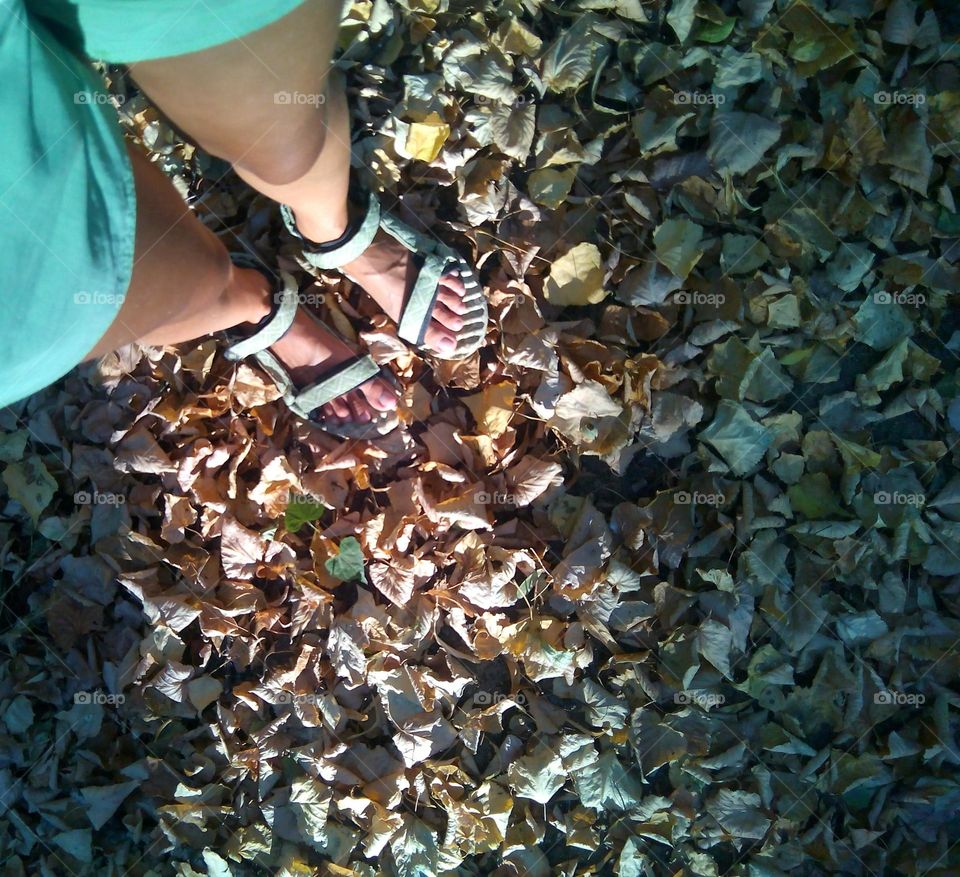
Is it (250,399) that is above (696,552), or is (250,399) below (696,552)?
above

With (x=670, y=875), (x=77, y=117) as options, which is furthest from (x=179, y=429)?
(x=670, y=875)

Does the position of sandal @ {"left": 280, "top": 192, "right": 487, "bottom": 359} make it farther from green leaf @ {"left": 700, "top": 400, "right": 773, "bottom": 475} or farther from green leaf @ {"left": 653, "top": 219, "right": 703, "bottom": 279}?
green leaf @ {"left": 700, "top": 400, "right": 773, "bottom": 475}

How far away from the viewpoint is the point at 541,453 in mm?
1907

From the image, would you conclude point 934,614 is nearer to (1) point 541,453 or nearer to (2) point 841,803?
(2) point 841,803

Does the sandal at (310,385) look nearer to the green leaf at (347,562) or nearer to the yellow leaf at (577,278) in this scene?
the green leaf at (347,562)

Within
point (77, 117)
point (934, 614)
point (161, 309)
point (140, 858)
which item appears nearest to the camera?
point (77, 117)

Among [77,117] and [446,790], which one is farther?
[446,790]

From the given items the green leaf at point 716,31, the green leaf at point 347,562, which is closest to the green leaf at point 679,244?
the green leaf at point 716,31

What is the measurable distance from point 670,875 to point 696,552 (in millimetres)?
850

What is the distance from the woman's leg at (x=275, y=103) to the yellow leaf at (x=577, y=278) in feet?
1.89

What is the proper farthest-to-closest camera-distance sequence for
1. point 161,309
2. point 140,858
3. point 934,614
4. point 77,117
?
point 140,858, point 934,614, point 161,309, point 77,117

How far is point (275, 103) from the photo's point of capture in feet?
3.87

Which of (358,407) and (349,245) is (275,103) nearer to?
(349,245)

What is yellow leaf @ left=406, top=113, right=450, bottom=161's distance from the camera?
1.88 m
